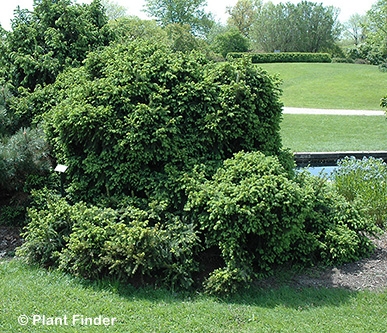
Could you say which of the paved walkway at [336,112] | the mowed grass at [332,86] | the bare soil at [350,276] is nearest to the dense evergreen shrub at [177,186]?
the bare soil at [350,276]

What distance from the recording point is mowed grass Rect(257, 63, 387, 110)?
2312 cm

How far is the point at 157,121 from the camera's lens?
191 inches

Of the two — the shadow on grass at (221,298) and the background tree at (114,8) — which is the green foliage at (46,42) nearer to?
the shadow on grass at (221,298)

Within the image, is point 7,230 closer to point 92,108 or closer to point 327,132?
point 92,108

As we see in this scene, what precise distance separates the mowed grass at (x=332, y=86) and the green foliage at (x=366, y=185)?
13449mm

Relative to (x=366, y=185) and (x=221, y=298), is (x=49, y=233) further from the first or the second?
(x=366, y=185)

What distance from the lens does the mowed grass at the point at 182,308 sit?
3.58m

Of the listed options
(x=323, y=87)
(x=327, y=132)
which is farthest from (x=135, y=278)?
(x=323, y=87)

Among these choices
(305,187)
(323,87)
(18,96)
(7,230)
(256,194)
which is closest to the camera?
(256,194)

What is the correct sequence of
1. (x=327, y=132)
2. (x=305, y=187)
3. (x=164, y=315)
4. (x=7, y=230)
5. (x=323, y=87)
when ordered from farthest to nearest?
(x=323, y=87), (x=327, y=132), (x=7, y=230), (x=305, y=187), (x=164, y=315)

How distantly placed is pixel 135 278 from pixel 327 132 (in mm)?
11475

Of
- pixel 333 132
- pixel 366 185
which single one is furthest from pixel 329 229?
pixel 333 132

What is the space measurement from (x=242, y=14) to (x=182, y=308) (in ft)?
212

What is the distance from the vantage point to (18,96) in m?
6.52
